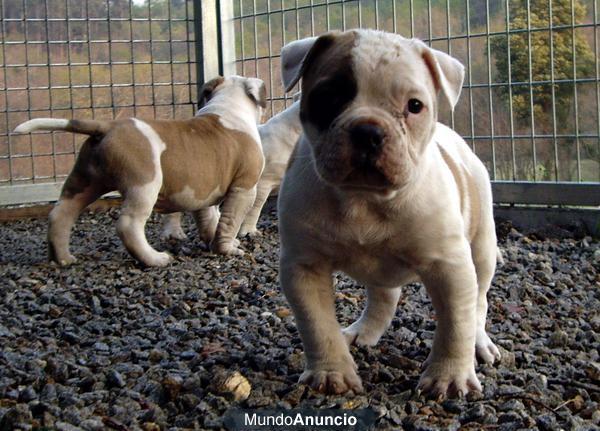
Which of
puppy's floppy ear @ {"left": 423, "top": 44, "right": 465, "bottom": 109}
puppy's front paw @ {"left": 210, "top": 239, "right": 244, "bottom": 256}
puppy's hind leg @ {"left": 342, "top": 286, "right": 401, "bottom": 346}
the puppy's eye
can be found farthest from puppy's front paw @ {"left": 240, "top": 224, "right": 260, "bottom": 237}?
the puppy's eye

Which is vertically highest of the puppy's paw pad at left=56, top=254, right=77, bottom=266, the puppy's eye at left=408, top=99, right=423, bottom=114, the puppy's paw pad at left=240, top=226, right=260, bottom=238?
the puppy's eye at left=408, top=99, right=423, bottom=114

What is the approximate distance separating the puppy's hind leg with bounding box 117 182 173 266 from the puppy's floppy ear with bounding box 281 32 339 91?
259 centimetres

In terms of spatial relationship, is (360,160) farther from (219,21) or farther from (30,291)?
(219,21)

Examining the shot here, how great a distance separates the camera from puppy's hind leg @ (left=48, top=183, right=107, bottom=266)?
5570 mm

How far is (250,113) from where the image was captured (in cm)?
654

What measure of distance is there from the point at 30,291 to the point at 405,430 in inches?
111

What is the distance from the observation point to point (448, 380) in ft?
9.29

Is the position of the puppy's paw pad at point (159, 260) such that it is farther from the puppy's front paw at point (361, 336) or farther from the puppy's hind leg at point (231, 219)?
the puppy's front paw at point (361, 336)

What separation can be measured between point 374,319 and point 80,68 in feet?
18.0

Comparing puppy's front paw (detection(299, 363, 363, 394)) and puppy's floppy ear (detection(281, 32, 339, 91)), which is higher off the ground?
puppy's floppy ear (detection(281, 32, 339, 91))

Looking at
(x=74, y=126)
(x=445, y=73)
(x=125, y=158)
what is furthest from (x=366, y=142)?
(x=74, y=126)

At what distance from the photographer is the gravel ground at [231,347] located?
8.87 ft

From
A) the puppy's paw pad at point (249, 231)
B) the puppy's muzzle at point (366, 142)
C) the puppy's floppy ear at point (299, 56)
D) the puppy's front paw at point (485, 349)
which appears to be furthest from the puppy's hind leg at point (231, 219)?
the puppy's muzzle at point (366, 142)

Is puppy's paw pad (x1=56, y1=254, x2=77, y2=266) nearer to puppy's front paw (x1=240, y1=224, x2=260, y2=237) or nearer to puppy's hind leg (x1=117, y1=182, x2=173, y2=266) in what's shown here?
puppy's hind leg (x1=117, y1=182, x2=173, y2=266)
